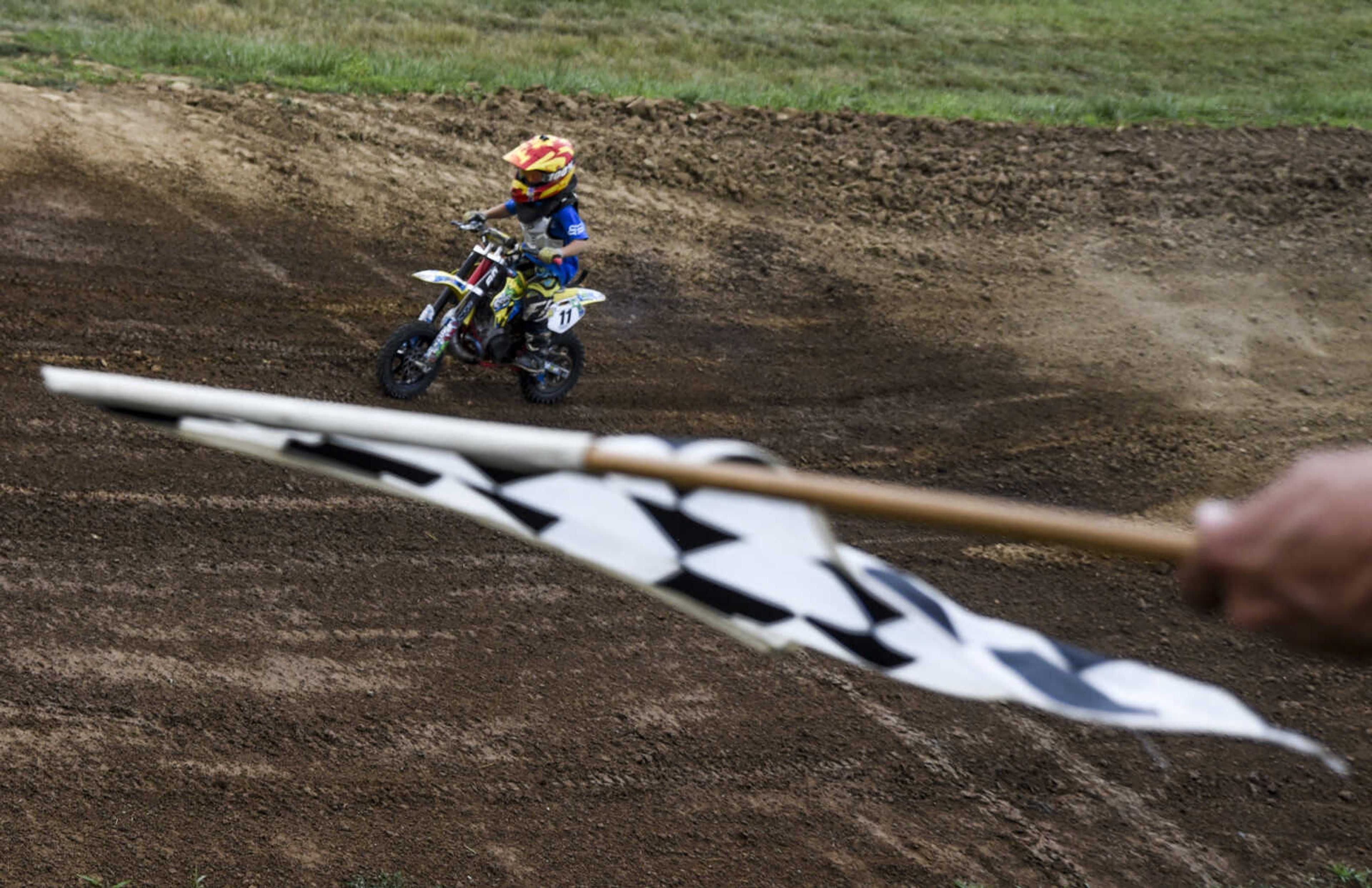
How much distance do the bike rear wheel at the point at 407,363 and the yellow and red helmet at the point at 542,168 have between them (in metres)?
1.29

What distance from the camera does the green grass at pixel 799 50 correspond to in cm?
1438

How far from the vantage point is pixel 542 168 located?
27.3 ft

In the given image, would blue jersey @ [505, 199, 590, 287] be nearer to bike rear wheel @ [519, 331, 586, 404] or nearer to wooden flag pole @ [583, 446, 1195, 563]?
bike rear wheel @ [519, 331, 586, 404]

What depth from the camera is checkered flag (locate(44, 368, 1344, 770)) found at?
8.05 ft

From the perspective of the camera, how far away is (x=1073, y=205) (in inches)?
Result: 525

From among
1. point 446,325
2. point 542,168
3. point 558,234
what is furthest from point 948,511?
point 446,325

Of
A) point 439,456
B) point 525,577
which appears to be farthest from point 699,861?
point 439,456

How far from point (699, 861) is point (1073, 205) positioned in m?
9.98

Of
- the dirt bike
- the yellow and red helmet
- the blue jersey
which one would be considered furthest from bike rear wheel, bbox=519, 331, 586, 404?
the yellow and red helmet

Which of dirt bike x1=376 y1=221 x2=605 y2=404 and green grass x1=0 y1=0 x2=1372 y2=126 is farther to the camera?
green grass x1=0 y1=0 x2=1372 y2=126

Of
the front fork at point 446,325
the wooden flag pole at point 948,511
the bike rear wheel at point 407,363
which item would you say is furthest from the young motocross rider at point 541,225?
the wooden flag pole at point 948,511

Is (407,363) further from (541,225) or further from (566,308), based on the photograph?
(541,225)

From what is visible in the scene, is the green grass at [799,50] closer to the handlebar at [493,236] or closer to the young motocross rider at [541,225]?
the handlebar at [493,236]

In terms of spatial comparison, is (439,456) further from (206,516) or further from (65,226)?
(65,226)
